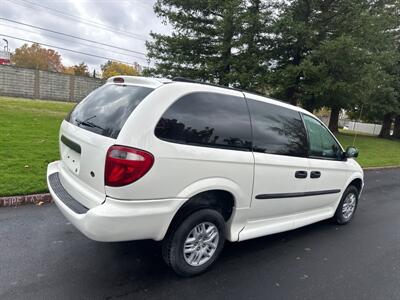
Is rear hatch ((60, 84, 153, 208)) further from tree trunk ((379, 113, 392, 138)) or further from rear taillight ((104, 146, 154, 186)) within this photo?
tree trunk ((379, 113, 392, 138))

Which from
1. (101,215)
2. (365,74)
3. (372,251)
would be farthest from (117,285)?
(365,74)

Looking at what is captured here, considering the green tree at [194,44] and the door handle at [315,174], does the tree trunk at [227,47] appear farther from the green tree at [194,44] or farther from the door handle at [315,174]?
the door handle at [315,174]

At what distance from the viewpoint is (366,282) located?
3.22 m

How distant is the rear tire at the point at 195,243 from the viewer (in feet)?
9.44

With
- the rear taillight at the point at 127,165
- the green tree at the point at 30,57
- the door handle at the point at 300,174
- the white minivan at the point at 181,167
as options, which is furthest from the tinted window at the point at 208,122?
the green tree at the point at 30,57

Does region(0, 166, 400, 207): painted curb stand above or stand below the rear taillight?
below

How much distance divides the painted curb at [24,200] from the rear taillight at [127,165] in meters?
2.73

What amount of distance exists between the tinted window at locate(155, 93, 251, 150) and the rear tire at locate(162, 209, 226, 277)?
0.73 m

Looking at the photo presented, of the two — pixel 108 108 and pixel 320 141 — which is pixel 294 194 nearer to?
pixel 320 141

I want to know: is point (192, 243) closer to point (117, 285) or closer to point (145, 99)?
point (117, 285)

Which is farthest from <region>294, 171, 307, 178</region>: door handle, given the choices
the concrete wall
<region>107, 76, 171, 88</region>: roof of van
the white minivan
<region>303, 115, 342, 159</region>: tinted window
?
the concrete wall

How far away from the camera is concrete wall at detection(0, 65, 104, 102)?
26.4 meters

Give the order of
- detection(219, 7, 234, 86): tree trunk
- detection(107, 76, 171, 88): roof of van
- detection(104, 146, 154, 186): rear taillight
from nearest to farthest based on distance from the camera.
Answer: detection(104, 146, 154, 186): rear taillight < detection(107, 76, 171, 88): roof of van < detection(219, 7, 234, 86): tree trunk

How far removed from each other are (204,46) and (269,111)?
→ 13504 millimetres
